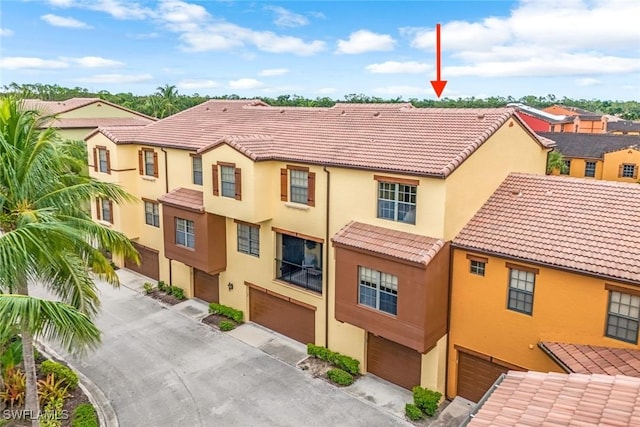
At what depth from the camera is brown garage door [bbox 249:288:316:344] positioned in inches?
837

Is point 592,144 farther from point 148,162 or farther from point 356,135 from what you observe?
point 148,162

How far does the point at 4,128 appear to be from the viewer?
43.6ft

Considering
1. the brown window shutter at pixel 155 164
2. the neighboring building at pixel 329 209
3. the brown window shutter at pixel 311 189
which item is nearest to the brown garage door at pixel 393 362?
the neighboring building at pixel 329 209

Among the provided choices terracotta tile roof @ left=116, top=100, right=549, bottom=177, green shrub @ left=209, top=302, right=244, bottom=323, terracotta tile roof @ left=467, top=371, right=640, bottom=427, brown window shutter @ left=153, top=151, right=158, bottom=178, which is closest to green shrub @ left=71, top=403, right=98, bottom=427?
green shrub @ left=209, top=302, right=244, bottom=323

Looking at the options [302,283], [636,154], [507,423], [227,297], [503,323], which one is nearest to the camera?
[507,423]

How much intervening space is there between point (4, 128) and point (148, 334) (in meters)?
12.1

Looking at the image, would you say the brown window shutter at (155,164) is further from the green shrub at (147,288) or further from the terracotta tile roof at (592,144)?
the terracotta tile roof at (592,144)

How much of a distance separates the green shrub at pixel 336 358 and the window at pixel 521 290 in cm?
651

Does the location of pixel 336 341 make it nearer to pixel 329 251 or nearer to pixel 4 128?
pixel 329 251

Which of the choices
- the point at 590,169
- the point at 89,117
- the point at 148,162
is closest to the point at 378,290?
the point at 148,162

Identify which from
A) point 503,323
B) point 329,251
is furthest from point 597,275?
point 329,251

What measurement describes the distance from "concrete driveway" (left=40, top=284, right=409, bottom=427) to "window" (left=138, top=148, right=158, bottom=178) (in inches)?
332

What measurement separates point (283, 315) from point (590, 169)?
43.5 m

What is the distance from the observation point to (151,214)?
28453 millimetres
